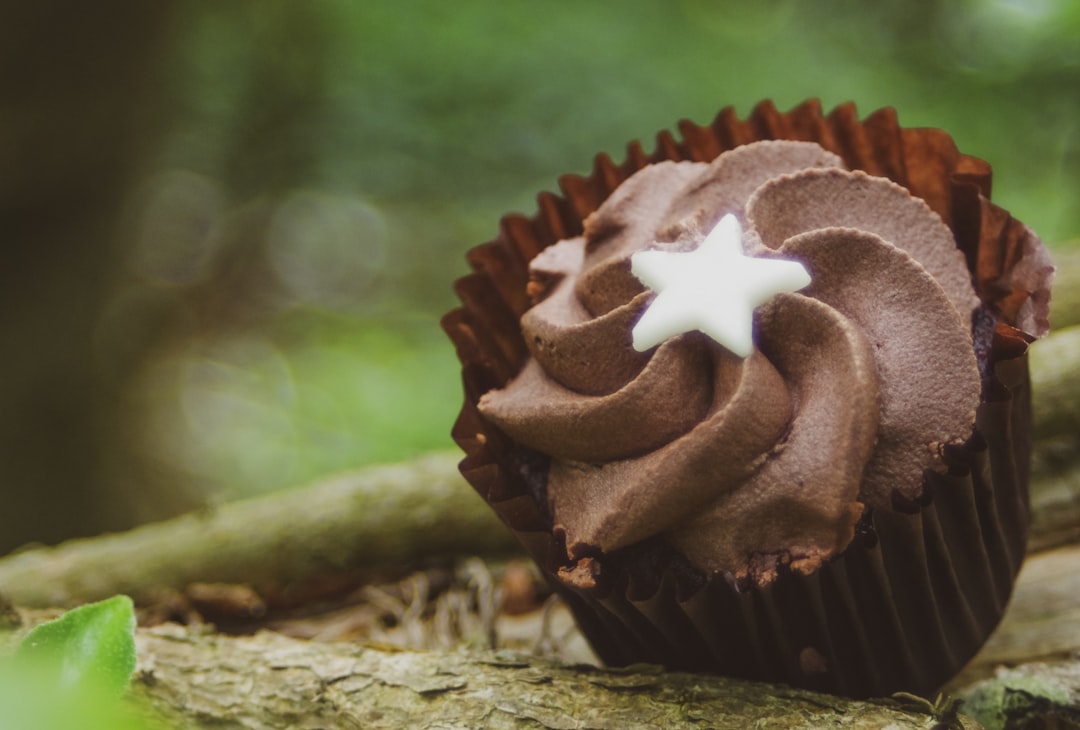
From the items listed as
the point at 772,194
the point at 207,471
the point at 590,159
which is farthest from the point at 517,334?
the point at 207,471

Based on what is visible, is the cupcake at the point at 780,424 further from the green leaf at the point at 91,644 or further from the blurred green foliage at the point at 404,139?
the blurred green foliage at the point at 404,139

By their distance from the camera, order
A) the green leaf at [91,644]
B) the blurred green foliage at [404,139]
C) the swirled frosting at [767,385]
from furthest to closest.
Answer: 1. the blurred green foliage at [404,139]
2. the swirled frosting at [767,385]
3. the green leaf at [91,644]

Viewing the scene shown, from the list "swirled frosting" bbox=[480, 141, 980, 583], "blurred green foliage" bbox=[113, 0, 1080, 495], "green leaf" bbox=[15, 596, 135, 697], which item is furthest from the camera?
"blurred green foliage" bbox=[113, 0, 1080, 495]

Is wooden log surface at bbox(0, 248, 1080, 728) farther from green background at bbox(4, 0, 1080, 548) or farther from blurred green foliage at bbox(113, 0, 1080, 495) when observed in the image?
blurred green foliage at bbox(113, 0, 1080, 495)

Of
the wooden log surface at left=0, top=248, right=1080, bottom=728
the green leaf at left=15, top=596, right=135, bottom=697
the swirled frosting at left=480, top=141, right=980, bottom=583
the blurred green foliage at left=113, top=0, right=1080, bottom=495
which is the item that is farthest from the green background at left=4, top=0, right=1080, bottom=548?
the green leaf at left=15, top=596, right=135, bottom=697

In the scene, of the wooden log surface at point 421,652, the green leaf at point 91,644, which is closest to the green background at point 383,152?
the wooden log surface at point 421,652

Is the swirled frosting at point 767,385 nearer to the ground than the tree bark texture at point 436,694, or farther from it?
farther from it

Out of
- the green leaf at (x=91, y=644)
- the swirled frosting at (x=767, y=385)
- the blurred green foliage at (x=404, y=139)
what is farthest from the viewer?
the blurred green foliage at (x=404, y=139)

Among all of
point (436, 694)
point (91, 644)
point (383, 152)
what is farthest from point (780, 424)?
point (383, 152)
